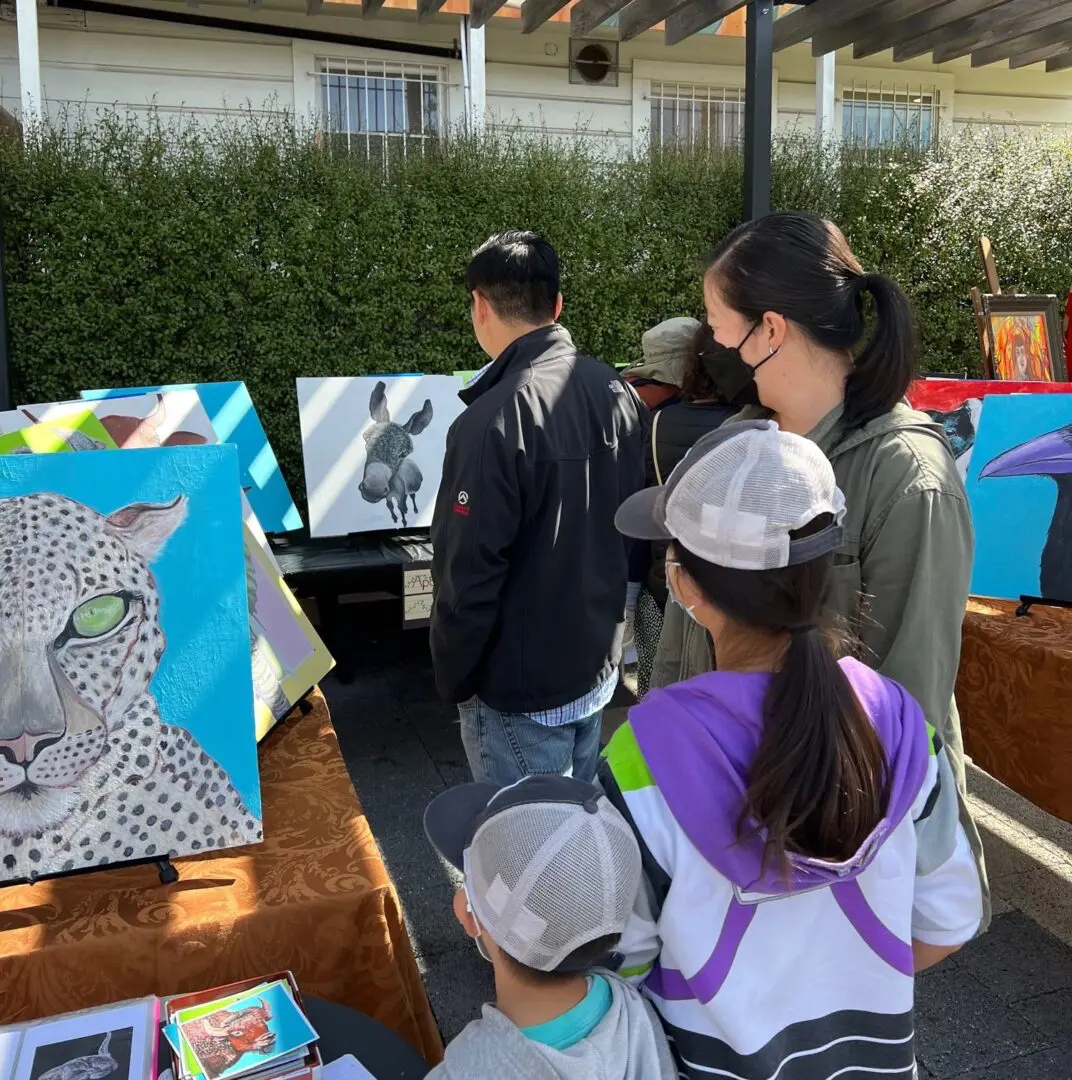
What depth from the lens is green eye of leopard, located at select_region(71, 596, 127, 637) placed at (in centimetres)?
146

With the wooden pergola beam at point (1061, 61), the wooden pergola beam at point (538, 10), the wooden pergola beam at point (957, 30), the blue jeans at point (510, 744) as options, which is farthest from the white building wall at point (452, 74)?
the blue jeans at point (510, 744)

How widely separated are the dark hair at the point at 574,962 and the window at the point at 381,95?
7.77 metres

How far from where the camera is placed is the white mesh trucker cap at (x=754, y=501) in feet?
3.26

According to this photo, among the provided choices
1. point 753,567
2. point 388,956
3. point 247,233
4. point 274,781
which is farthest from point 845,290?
point 247,233

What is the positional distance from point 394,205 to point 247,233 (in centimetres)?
83

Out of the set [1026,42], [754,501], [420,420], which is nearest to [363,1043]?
[754,501]

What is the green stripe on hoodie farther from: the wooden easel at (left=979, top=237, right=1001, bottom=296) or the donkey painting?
the wooden easel at (left=979, top=237, right=1001, bottom=296)

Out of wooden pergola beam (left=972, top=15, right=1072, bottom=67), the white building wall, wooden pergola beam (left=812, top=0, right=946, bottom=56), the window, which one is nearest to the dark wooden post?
wooden pergola beam (left=812, top=0, right=946, bottom=56)

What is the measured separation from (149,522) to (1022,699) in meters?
2.28

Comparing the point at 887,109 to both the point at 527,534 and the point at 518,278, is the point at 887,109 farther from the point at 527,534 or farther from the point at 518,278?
the point at 527,534

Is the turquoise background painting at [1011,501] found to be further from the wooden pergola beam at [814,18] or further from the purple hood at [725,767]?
the wooden pergola beam at [814,18]

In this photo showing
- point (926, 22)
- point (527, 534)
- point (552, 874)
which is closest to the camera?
point (552, 874)

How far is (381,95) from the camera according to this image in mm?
7938

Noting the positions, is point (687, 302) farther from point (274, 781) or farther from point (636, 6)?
point (274, 781)
